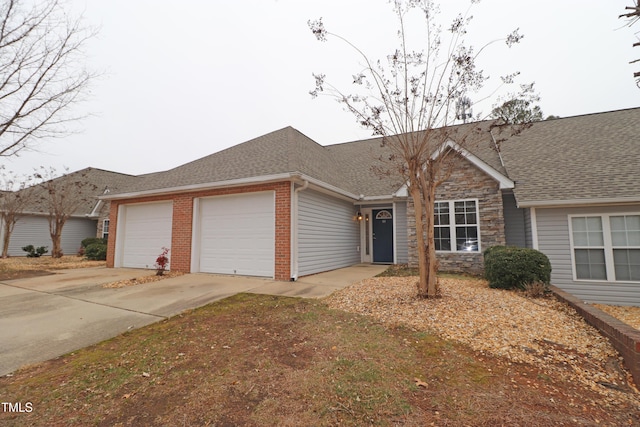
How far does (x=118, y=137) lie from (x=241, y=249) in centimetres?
1919

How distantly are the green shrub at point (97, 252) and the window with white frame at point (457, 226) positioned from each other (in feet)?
53.2

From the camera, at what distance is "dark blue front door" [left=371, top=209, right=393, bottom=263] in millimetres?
12234

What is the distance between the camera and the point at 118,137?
21.2 meters

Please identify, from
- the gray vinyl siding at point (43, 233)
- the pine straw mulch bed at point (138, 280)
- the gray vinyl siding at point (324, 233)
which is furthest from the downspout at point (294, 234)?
the gray vinyl siding at point (43, 233)

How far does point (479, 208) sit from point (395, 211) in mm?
3046

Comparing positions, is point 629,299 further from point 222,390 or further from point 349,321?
point 222,390

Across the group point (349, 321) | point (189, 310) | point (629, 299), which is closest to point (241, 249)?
point (189, 310)

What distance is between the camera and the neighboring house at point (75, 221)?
57.5 feet

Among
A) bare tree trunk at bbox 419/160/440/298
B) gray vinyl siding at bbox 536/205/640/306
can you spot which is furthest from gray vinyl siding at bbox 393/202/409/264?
bare tree trunk at bbox 419/160/440/298

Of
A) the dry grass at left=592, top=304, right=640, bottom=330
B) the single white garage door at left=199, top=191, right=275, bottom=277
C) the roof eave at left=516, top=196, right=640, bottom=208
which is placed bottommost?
the dry grass at left=592, top=304, right=640, bottom=330

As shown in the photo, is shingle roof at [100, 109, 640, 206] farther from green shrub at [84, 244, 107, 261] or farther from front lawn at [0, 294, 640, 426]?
green shrub at [84, 244, 107, 261]

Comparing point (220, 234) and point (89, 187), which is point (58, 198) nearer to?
point (89, 187)

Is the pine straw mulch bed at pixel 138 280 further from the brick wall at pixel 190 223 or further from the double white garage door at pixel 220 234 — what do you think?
the double white garage door at pixel 220 234

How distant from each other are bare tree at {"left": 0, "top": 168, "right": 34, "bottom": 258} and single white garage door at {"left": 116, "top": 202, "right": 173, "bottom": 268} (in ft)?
31.2
